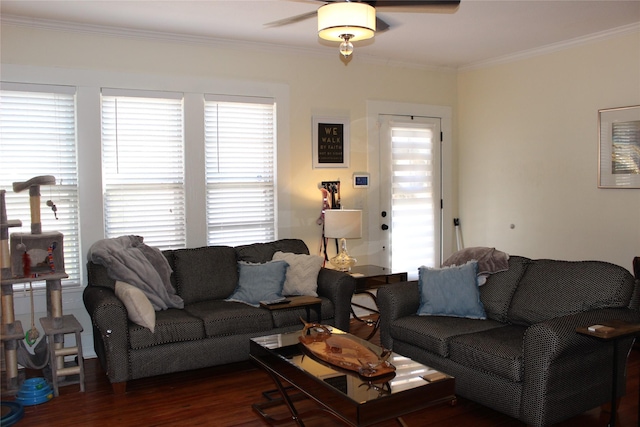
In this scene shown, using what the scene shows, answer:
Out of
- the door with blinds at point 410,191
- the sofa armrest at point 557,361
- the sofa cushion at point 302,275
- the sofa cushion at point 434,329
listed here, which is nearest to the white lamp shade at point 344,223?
the sofa cushion at point 302,275

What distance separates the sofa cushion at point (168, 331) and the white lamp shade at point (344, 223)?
1625 millimetres

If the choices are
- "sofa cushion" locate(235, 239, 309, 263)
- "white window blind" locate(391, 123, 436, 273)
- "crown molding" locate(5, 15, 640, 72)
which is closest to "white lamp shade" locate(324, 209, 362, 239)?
"sofa cushion" locate(235, 239, 309, 263)

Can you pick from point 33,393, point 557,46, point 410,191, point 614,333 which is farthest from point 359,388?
point 557,46

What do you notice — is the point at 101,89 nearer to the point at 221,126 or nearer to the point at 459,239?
the point at 221,126

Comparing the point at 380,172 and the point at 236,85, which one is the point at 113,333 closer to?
the point at 236,85

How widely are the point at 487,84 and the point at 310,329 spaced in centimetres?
389

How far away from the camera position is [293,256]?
492cm

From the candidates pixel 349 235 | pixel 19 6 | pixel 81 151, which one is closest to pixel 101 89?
pixel 81 151

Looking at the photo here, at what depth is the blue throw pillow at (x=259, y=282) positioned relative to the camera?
4.61 meters

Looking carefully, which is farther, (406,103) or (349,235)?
(406,103)

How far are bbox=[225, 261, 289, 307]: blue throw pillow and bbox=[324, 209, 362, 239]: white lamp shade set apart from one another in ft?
2.18

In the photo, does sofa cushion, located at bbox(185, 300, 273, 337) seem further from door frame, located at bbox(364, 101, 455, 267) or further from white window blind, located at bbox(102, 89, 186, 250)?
door frame, located at bbox(364, 101, 455, 267)

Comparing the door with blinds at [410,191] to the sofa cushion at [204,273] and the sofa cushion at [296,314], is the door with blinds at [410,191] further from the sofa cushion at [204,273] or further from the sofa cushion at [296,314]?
the sofa cushion at [204,273]

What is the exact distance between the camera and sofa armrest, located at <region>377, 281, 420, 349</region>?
13.4 feet
